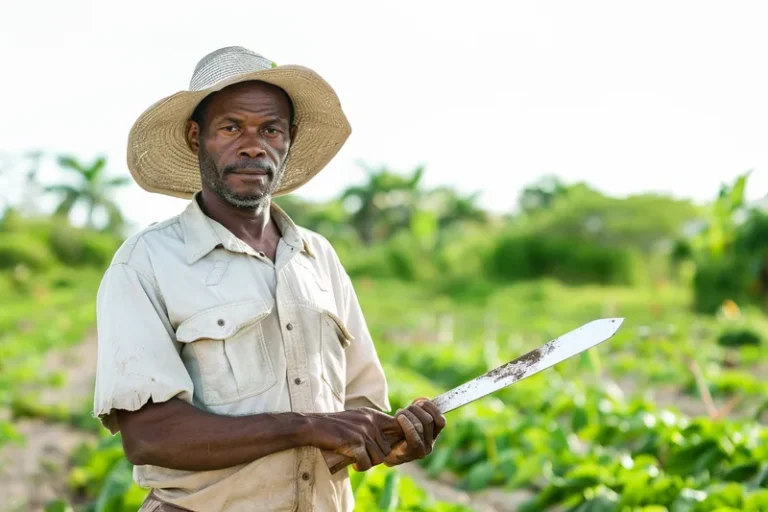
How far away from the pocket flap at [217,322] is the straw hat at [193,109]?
0.54 m

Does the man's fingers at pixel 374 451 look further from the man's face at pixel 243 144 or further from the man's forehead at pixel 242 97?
the man's forehead at pixel 242 97

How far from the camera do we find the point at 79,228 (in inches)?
1384

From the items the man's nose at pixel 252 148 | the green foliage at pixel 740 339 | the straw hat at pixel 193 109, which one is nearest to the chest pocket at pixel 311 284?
the man's nose at pixel 252 148

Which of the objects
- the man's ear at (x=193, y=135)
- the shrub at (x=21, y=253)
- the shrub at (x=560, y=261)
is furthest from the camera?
the shrub at (x=21, y=253)

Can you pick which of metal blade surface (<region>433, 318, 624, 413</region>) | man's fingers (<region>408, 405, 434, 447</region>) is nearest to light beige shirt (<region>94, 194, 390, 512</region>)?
man's fingers (<region>408, 405, 434, 447</region>)

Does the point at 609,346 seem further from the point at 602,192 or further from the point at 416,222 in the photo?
the point at 602,192

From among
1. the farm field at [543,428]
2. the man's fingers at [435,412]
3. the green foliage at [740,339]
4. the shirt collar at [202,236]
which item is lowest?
the green foliage at [740,339]

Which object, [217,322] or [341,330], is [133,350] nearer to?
[217,322]

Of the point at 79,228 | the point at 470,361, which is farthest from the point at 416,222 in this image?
the point at 470,361

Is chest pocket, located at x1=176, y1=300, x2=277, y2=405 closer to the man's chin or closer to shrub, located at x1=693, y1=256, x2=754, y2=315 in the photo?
the man's chin

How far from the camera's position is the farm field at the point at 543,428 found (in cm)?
436

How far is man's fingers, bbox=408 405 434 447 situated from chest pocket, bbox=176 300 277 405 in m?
0.35

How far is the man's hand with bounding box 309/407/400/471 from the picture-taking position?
2174 mm

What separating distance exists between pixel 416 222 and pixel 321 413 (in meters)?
27.3
